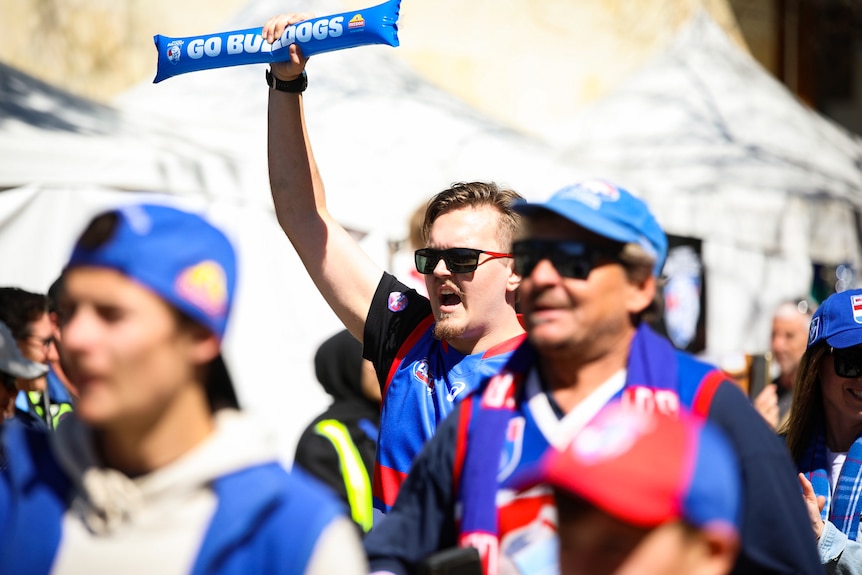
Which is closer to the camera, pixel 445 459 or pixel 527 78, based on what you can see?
pixel 445 459

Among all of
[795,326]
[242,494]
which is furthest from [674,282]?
[242,494]

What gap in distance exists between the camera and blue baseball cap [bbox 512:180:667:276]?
1.87 meters

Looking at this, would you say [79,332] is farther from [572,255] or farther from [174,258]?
[572,255]

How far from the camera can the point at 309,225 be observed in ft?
10.1

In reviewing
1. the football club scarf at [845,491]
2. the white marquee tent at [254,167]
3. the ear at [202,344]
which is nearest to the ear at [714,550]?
the ear at [202,344]

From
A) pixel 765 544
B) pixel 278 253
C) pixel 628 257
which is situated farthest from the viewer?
pixel 278 253

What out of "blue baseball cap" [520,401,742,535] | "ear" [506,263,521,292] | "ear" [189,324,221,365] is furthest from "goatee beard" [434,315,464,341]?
"blue baseball cap" [520,401,742,535]

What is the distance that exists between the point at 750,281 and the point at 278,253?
13.9 feet

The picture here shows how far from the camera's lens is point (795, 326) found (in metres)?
6.31

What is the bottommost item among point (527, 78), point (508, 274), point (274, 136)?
point (508, 274)

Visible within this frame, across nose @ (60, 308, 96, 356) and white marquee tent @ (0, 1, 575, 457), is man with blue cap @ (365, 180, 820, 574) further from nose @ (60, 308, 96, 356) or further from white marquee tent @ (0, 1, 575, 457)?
white marquee tent @ (0, 1, 575, 457)

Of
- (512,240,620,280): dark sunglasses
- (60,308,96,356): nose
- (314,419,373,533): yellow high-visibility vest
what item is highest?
(512,240,620,280): dark sunglasses

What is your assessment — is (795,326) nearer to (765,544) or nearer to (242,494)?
(765,544)

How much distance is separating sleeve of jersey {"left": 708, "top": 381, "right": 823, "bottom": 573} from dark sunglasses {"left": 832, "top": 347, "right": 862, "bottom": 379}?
1406mm
